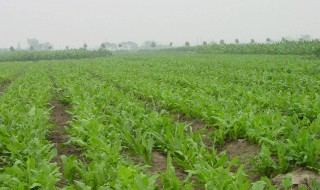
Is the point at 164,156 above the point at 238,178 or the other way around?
the other way around

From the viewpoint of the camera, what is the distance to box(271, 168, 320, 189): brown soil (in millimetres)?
2807

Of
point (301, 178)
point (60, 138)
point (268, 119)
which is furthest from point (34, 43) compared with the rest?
point (301, 178)

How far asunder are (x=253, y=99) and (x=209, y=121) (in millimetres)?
1552

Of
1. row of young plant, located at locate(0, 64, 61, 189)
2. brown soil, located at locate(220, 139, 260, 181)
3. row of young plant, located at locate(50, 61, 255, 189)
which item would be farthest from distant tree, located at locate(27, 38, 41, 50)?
brown soil, located at locate(220, 139, 260, 181)

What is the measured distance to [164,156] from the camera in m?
4.11

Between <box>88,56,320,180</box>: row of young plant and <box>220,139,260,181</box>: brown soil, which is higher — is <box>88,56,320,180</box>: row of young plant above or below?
above

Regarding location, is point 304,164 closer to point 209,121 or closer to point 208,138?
point 208,138

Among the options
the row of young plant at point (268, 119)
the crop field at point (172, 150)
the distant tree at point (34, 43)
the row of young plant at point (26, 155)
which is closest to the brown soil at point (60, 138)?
the crop field at point (172, 150)

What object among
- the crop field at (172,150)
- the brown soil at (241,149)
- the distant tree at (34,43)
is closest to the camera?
the crop field at (172,150)

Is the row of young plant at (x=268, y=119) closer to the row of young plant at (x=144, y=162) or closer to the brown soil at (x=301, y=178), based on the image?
the brown soil at (x=301, y=178)

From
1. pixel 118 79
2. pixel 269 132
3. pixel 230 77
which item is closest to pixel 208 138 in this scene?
pixel 269 132

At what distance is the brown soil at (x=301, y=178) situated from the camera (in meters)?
2.81

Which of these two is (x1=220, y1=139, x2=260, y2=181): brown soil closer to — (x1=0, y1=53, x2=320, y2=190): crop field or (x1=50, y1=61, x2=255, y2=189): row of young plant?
(x1=0, y1=53, x2=320, y2=190): crop field

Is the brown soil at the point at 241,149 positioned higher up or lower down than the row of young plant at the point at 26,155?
lower down
